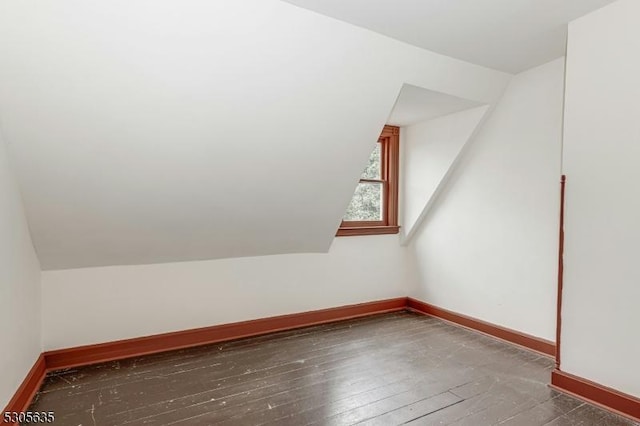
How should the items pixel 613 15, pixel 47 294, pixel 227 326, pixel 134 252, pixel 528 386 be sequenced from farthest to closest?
pixel 227 326
pixel 134 252
pixel 47 294
pixel 528 386
pixel 613 15

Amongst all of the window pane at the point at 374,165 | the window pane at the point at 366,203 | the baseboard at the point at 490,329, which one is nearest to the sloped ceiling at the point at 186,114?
the window pane at the point at 366,203

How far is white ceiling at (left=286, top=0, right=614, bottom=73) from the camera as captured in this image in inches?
78.8

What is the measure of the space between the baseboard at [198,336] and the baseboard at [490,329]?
0.38 meters

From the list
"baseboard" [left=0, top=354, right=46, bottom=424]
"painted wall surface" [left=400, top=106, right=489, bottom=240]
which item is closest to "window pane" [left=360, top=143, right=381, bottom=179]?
"painted wall surface" [left=400, top=106, right=489, bottom=240]

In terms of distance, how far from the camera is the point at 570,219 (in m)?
2.29

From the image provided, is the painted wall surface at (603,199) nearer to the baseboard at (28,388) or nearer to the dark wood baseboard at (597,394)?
the dark wood baseboard at (597,394)

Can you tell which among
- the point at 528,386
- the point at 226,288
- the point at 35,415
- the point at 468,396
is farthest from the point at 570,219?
the point at 35,415

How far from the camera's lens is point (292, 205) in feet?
10.2

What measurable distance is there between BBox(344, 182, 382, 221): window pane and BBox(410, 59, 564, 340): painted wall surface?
2.35 ft

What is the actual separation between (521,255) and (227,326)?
2713 millimetres

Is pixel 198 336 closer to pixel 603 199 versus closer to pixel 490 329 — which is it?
pixel 490 329

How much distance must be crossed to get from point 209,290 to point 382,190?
89.1 inches

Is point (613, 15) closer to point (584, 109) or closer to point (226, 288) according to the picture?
point (584, 109)

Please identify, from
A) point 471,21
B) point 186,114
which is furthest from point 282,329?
point 471,21
